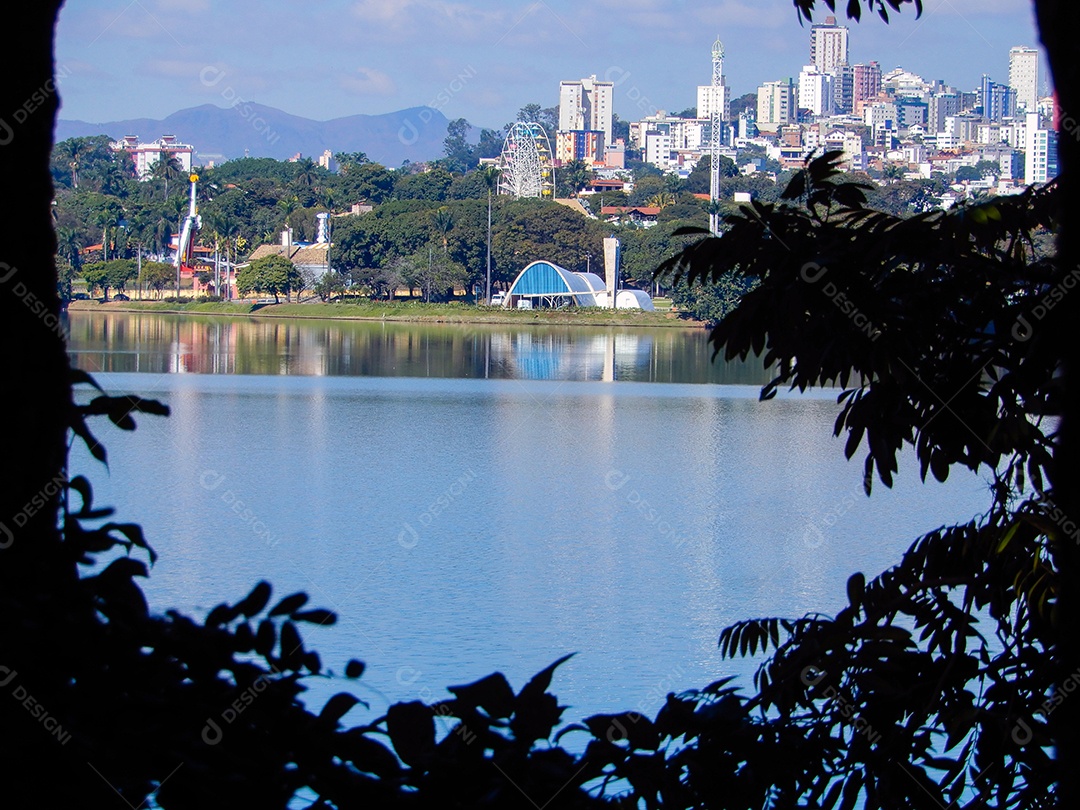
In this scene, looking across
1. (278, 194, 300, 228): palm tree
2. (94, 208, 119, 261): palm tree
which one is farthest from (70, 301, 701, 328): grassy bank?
(278, 194, 300, 228): palm tree

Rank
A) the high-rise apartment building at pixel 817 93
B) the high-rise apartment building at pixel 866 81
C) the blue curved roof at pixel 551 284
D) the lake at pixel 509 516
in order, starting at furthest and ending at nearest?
the high-rise apartment building at pixel 866 81 → the high-rise apartment building at pixel 817 93 → the blue curved roof at pixel 551 284 → the lake at pixel 509 516

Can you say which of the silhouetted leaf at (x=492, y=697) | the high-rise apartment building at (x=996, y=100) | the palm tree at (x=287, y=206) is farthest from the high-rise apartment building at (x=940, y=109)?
the silhouetted leaf at (x=492, y=697)

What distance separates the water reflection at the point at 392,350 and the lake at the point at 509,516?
302 cm

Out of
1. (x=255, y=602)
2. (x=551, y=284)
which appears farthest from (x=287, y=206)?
(x=255, y=602)

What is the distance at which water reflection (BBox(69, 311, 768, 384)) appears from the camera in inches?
1081

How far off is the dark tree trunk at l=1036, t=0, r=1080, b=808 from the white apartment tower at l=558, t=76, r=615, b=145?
183576 mm

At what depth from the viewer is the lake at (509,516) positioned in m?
7.75

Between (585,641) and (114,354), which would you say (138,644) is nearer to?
(585,641)

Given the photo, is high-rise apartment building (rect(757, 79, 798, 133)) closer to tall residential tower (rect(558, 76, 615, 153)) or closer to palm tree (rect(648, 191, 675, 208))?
tall residential tower (rect(558, 76, 615, 153))

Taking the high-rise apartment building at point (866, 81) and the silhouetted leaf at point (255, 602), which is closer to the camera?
the silhouetted leaf at point (255, 602)

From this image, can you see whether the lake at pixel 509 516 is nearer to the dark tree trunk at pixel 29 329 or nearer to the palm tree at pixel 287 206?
the dark tree trunk at pixel 29 329

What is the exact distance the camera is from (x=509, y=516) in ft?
38.5

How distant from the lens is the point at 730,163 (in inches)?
3529

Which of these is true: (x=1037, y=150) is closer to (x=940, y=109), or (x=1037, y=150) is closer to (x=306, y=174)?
(x=306, y=174)
